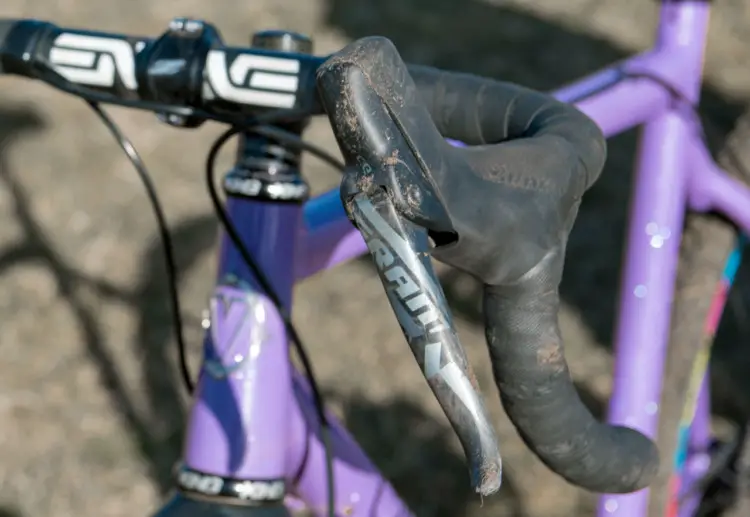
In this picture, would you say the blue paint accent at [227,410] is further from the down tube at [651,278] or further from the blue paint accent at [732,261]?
the blue paint accent at [732,261]

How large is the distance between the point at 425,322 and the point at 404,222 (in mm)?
39

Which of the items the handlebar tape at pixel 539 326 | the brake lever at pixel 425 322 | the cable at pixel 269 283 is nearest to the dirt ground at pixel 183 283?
the cable at pixel 269 283

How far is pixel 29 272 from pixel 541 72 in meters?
1.23

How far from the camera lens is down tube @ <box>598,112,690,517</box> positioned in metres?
0.89

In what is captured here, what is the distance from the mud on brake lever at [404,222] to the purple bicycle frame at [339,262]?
0.28 m

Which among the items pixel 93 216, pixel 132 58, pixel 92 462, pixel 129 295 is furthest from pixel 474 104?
pixel 93 216

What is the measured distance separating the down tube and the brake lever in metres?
0.55

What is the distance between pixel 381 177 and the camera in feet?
1.21

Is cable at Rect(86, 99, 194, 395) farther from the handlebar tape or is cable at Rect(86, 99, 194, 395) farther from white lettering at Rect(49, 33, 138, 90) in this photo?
the handlebar tape

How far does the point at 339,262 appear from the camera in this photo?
772 mm

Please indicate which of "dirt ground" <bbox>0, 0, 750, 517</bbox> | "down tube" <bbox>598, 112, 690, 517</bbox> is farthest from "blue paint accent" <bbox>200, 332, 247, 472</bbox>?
"dirt ground" <bbox>0, 0, 750, 517</bbox>

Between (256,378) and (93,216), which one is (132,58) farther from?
(93,216)

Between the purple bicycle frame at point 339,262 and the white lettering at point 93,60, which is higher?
the white lettering at point 93,60

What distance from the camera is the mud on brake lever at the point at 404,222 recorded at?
371 mm
